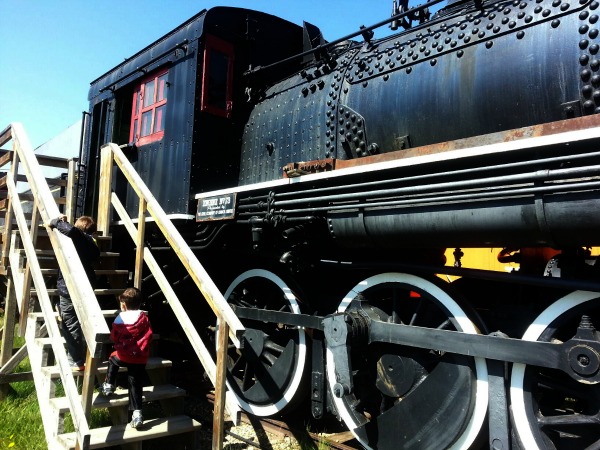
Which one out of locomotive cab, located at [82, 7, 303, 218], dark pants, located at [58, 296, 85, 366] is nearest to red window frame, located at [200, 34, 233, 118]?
locomotive cab, located at [82, 7, 303, 218]

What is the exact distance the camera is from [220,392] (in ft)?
10.0

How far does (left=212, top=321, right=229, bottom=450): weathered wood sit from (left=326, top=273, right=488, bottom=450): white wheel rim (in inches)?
28.1

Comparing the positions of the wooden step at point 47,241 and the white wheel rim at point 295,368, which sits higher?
the wooden step at point 47,241

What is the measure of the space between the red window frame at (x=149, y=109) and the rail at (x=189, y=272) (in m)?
0.39

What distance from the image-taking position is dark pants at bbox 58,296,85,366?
12.3ft

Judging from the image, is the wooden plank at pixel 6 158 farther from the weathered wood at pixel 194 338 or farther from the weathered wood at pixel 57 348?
the weathered wood at pixel 194 338

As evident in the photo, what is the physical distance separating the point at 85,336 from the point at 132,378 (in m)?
0.71

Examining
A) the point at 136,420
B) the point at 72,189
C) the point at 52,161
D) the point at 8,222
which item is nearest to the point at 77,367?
the point at 136,420

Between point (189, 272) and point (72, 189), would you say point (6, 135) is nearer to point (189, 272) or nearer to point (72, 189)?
point (72, 189)

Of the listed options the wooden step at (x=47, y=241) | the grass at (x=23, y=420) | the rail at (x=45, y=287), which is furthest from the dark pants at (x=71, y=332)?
the wooden step at (x=47, y=241)

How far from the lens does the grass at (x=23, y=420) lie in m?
3.63

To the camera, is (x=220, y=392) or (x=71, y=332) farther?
(x=71, y=332)

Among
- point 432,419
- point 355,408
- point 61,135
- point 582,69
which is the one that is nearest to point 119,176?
point 355,408

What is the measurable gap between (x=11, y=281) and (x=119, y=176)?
62.2 inches
